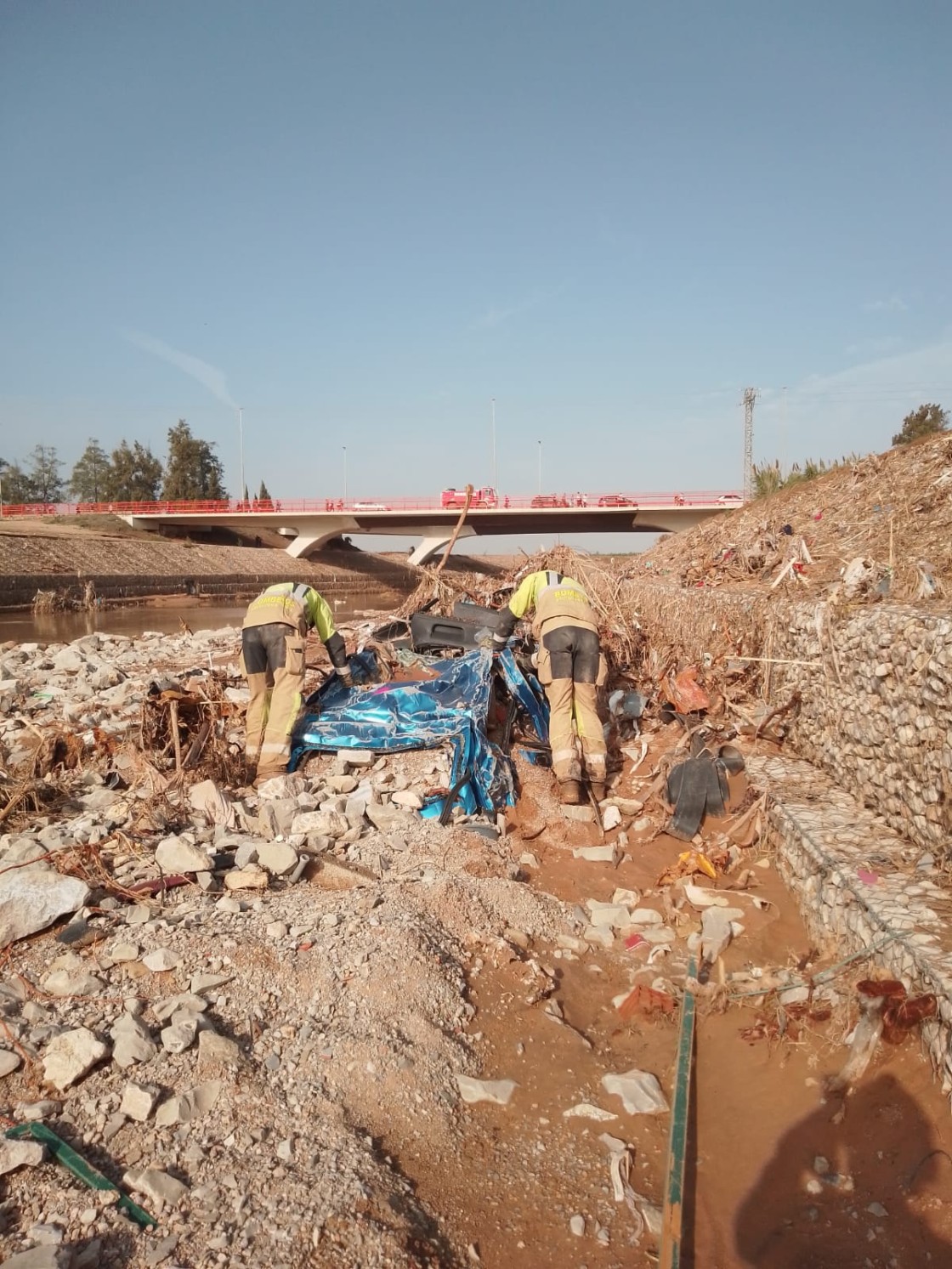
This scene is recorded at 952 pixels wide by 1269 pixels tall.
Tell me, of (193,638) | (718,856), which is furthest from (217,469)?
(718,856)

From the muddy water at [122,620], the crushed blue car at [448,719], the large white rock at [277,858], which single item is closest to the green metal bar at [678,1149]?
the large white rock at [277,858]

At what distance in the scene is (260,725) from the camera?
20.2ft

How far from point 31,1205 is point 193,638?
1382 centimetres

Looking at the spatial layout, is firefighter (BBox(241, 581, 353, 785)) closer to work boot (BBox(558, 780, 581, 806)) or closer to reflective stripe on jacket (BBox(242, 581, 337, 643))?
reflective stripe on jacket (BBox(242, 581, 337, 643))

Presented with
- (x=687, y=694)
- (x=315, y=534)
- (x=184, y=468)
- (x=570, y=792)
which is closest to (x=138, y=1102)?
(x=570, y=792)

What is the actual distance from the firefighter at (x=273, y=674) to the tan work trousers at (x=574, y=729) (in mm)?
2022

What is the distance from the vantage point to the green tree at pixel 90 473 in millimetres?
66938

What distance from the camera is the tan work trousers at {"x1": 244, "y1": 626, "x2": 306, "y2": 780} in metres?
5.92

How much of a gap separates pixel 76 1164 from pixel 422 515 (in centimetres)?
3617

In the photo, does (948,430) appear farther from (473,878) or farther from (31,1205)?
(31,1205)

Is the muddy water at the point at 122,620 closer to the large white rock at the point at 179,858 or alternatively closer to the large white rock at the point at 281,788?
the large white rock at the point at 281,788

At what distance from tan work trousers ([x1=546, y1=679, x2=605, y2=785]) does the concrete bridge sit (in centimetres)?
2527

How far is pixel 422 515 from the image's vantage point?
Result: 1481 inches

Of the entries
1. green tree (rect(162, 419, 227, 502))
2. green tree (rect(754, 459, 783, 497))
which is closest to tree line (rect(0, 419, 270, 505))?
green tree (rect(162, 419, 227, 502))
